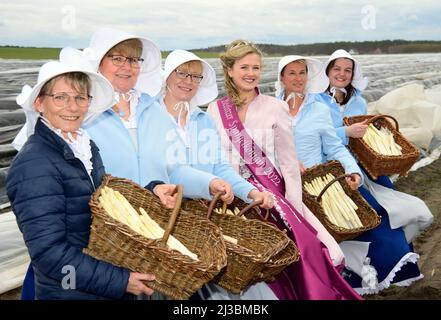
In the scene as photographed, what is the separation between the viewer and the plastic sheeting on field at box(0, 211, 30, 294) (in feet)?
12.1

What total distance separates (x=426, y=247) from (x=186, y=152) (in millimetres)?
3150

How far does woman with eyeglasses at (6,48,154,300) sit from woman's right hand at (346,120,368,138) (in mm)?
2517

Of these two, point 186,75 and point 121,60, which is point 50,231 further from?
point 186,75

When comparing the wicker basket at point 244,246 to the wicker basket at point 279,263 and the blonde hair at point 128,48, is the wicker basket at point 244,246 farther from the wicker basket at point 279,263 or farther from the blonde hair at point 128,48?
the blonde hair at point 128,48

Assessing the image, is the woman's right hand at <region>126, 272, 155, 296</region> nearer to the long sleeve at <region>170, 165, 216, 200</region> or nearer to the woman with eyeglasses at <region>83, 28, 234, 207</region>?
the woman with eyeglasses at <region>83, 28, 234, 207</region>

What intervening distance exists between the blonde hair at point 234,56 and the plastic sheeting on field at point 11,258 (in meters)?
2.01

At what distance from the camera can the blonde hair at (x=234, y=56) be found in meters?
3.33

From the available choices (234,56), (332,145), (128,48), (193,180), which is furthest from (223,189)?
(332,145)

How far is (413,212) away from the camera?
416 centimetres

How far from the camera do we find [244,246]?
2459mm

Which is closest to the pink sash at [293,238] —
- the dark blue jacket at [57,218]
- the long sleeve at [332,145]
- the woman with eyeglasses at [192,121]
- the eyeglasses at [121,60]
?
the woman with eyeglasses at [192,121]

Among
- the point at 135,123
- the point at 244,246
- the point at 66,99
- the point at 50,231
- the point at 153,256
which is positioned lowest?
the point at 244,246
